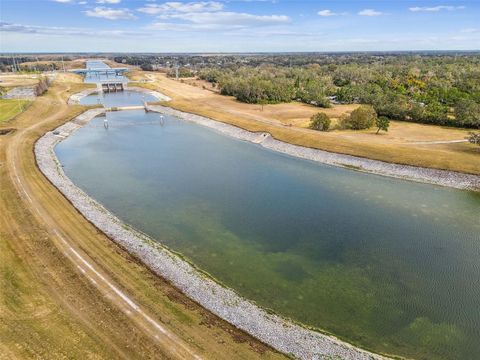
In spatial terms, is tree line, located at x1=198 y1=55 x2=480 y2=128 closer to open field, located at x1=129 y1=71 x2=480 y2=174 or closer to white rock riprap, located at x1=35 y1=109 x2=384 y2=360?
open field, located at x1=129 y1=71 x2=480 y2=174

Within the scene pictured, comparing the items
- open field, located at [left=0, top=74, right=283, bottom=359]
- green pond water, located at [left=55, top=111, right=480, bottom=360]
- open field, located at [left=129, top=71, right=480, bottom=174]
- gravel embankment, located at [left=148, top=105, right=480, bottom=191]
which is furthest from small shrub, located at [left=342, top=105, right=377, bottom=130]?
open field, located at [left=0, top=74, right=283, bottom=359]

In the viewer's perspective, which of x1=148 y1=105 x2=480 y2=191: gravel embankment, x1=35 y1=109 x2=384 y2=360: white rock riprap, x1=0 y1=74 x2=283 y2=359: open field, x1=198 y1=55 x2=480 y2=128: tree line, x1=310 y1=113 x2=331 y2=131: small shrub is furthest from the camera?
x1=198 y1=55 x2=480 y2=128: tree line

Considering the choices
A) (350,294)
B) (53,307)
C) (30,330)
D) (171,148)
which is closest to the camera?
(30,330)

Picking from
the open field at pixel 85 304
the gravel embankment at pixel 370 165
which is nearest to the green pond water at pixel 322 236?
the gravel embankment at pixel 370 165

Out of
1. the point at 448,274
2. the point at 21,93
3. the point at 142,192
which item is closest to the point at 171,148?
the point at 142,192

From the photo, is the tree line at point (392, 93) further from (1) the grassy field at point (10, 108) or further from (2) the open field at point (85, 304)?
(2) the open field at point (85, 304)

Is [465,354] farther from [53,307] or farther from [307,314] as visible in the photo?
[53,307]

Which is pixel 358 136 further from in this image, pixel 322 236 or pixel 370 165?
pixel 322 236

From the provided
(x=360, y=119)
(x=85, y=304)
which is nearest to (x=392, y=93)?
(x=360, y=119)
